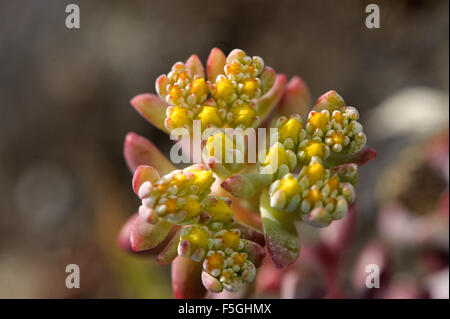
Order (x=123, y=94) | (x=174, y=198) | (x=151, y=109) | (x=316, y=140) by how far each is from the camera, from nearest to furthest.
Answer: (x=174, y=198) < (x=316, y=140) < (x=151, y=109) < (x=123, y=94)

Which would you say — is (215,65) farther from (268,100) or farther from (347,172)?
(347,172)

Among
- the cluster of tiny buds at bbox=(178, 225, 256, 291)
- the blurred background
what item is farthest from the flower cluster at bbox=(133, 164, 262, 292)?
the blurred background

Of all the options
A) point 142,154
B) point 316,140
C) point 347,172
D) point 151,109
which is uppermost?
point 151,109

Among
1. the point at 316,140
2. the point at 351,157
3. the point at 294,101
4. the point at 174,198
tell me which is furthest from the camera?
the point at 294,101

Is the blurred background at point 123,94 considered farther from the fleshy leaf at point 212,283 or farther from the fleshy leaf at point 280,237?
the fleshy leaf at point 212,283

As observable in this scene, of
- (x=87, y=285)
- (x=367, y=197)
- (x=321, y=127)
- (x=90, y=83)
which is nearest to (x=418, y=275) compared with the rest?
(x=367, y=197)

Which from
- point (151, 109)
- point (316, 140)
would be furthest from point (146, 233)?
point (316, 140)
